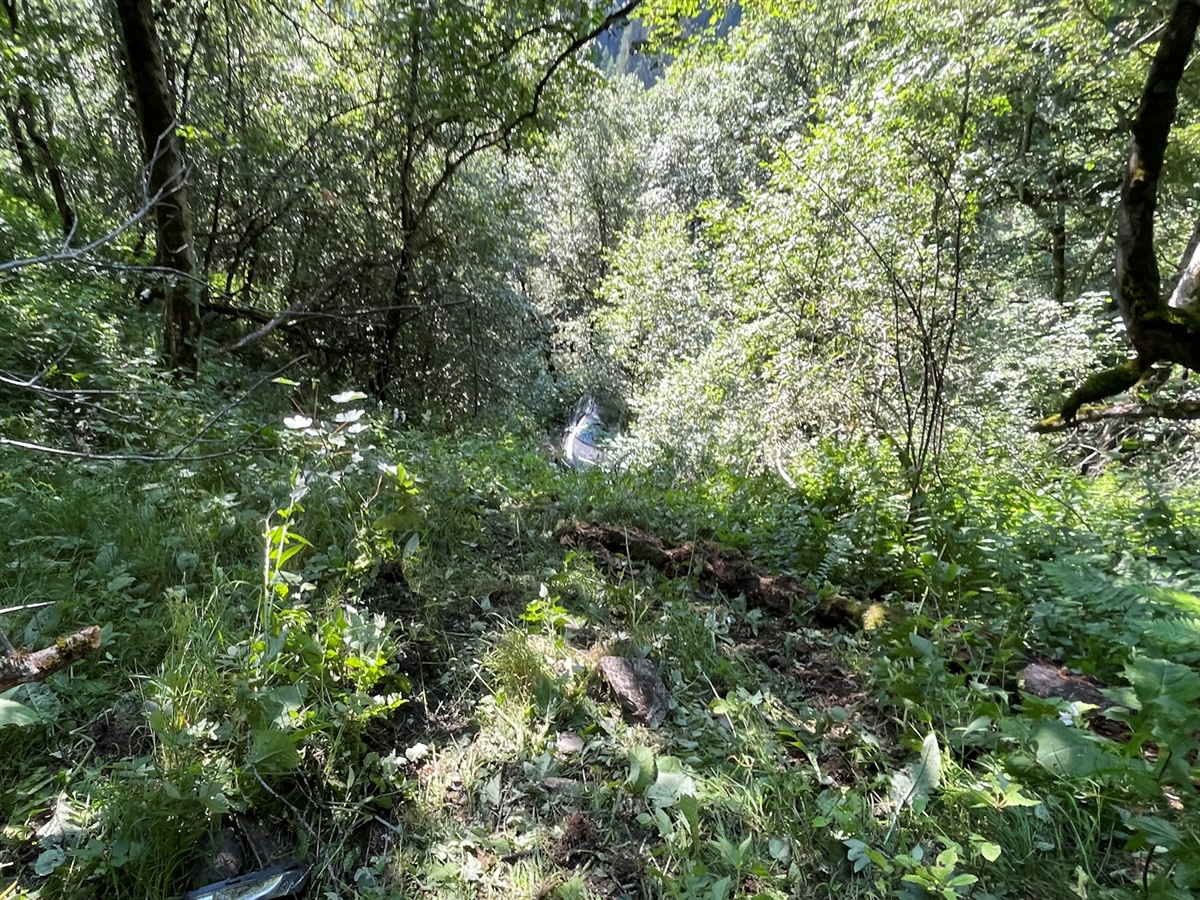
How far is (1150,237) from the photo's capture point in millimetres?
3447

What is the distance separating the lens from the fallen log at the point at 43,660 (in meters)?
1.19

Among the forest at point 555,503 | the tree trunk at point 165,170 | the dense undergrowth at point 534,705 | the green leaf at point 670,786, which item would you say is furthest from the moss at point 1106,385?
the tree trunk at point 165,170

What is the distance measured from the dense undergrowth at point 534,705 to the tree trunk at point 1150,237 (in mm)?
1026

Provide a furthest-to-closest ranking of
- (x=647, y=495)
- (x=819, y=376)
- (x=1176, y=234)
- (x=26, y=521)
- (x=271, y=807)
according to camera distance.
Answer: (x=1176, y=234) → (x=819, y=376) → (x=647, y=495) → (x=26, y=521) → (x=271, y=807)

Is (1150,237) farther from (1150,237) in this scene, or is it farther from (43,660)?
(43,660)

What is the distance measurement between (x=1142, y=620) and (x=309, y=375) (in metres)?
7.07

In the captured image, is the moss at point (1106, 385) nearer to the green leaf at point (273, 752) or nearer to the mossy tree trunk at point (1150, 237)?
the mossy tree trunk at point (1150, 237)

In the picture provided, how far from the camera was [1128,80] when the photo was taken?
5.96 metres

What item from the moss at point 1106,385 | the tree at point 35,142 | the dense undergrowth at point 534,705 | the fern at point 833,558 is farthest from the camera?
the tree at point 35,142

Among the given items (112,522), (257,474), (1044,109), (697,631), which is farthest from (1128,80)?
(112,522)

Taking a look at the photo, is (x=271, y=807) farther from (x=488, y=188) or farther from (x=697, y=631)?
(x=488, y=188)

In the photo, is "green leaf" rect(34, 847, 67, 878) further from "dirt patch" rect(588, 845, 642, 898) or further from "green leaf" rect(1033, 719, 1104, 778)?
"green leaf" rect(1033, 719, 1104, 778)

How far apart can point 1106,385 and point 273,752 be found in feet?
16.8

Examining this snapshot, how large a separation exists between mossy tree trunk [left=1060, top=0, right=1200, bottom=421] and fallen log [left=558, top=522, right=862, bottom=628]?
8.76 ft
